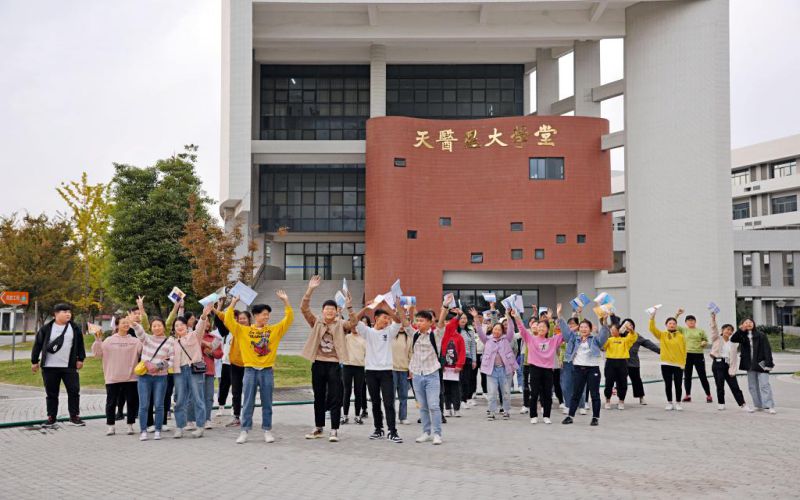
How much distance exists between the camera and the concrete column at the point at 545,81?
43219 millimetres

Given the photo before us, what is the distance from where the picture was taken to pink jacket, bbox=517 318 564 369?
11734 mm

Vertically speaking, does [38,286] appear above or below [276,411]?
above

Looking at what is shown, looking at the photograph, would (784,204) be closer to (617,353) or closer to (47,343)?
(617,353)

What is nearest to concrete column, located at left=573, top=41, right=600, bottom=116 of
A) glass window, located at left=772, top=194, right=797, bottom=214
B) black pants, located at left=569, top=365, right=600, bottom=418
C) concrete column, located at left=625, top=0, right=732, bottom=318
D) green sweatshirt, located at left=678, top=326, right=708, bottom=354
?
concrete column, located at left=625, top=0, right=732, bottom=318

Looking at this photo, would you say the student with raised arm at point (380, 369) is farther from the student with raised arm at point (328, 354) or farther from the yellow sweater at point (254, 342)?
the yellow sweater at point (254, 342)

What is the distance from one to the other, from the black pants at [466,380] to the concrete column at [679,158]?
23.8 meters

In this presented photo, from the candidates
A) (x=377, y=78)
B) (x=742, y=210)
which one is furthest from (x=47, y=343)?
(x=742, y=210)

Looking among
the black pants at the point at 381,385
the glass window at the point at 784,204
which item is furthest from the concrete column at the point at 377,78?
the glass window at the point at 784,204

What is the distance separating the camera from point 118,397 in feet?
36.4

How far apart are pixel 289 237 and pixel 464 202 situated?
12.7 m

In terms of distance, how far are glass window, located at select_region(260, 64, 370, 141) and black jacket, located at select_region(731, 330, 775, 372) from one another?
32667 mm

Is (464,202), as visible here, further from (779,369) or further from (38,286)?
(38,286)

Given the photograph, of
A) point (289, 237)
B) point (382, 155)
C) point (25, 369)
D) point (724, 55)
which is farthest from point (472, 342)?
point (289, 237)

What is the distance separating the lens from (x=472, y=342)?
46.8ft
